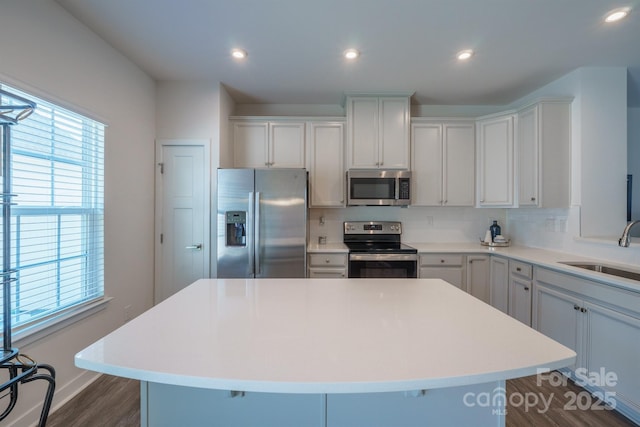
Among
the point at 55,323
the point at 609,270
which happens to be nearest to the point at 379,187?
the point at 609,270

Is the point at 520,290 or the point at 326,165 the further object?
the point at 326,165

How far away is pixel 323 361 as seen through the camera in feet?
2.42

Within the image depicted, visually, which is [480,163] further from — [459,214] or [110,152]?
[110,152]

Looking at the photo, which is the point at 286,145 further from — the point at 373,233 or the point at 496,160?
the point at 496,160

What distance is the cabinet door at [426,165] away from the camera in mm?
3150

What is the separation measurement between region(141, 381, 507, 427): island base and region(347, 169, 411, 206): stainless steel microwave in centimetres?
226

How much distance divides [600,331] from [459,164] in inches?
77.6

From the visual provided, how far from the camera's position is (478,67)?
8.13ft

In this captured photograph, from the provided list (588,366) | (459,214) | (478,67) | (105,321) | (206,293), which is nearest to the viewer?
(206,293)

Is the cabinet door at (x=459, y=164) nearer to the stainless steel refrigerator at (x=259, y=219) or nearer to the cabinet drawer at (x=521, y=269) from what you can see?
the cabinet drawer at (x=521, y=269)

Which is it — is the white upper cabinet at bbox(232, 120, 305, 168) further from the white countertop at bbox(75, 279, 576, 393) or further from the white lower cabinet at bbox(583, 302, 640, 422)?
the white lower cabinet at bbox(583, 302, 640, 422)

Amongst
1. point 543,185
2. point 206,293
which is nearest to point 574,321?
point 543,185

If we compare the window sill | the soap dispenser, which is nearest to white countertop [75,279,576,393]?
the window sill

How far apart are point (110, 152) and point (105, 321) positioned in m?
1.39
